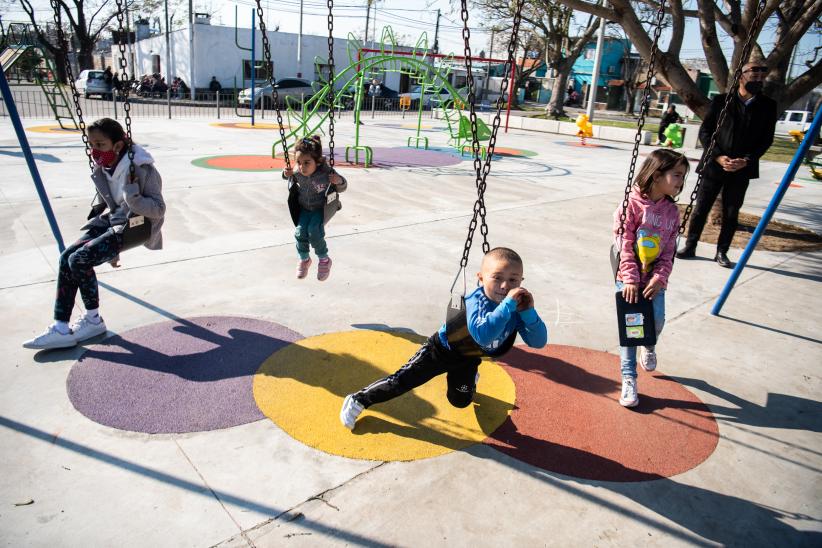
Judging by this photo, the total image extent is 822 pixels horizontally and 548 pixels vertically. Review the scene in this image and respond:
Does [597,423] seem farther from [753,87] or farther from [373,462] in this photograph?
[753,87]

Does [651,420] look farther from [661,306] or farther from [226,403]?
[226,403]

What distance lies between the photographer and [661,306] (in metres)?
3.62

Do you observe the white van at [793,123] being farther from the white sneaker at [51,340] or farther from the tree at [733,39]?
the white sneaker at [51,340]

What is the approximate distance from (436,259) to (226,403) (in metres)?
3.36

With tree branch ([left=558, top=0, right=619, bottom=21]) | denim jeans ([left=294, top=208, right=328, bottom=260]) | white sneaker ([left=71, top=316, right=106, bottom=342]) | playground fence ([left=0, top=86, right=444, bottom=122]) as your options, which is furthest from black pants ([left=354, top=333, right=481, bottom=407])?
playground fence ([left=0, top=86, right=444, bottom=122])

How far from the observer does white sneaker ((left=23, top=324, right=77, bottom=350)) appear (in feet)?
12.7

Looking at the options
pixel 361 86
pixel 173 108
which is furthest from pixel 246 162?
pixel 173 108

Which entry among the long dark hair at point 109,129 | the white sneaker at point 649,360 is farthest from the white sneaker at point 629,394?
the long dark hair at point 109,129

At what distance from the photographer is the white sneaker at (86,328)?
4.03 m

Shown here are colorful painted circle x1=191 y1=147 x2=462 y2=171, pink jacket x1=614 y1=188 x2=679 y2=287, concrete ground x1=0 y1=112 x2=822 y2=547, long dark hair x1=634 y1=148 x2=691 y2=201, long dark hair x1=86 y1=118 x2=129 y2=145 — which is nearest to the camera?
concrete ground x1=0 y1=112 x2=822 y2=547

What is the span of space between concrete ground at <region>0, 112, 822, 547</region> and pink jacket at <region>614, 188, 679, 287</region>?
99 centimetres

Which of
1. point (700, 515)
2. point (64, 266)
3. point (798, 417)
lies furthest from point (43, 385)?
point (798, 417)

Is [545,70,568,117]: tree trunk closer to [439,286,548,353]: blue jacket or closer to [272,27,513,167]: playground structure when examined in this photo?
[272,27,513,167]: playground structure

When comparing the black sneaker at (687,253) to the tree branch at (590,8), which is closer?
the tree branch at (590,8)
